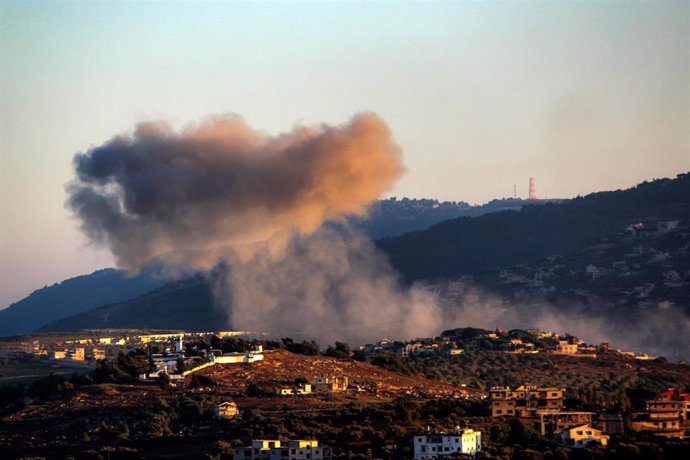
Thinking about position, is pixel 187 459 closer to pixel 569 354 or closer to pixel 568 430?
pixel 568 430

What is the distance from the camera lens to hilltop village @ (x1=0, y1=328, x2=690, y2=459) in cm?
7631

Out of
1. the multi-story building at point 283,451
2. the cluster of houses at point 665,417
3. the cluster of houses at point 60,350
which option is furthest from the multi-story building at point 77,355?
the multi-story building at point 283,451

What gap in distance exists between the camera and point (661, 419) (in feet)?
273

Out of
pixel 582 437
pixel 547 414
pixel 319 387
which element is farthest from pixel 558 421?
pixel 319 387

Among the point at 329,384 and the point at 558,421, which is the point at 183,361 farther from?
the point at 558,421

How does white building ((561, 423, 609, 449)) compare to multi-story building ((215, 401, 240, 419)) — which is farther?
multi-story building ((215, 401, 240, 419))

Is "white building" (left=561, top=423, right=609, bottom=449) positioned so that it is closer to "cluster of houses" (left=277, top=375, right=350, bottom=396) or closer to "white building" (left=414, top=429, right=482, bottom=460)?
"white building" (left=414, top=429, right=482, bottom=460)

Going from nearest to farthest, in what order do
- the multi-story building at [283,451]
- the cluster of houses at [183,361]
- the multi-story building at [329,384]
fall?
the multi-story building at [283,451]
the multi-story building at [329,384]
the cluster of houses at [183,361]

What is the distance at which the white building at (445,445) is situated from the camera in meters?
73.8

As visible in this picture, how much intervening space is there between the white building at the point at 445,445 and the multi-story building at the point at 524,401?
10.4 metres

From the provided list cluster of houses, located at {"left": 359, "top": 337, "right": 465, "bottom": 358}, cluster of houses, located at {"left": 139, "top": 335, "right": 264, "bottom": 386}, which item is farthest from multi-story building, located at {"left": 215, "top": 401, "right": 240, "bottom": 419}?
cluster of houses, located at {"left": 359, "top": 337, "right": 465, "bottom": 358}

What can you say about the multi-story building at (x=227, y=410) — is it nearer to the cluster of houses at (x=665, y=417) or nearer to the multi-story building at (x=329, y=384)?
the multi-story building at (x=329, y=384)

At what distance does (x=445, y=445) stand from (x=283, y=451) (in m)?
6.22

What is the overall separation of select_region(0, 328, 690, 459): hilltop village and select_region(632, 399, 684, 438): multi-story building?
72 millimetres
